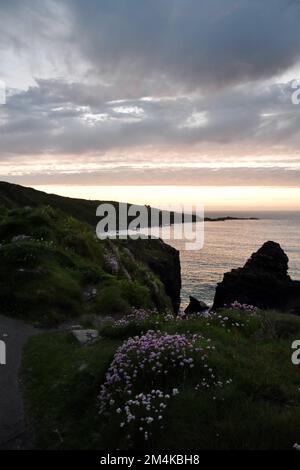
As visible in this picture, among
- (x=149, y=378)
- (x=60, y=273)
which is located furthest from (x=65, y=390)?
(x=60, y=273)

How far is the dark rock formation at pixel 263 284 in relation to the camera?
173ft

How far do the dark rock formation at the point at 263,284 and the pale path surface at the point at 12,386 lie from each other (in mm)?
39053

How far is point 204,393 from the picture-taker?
773cm

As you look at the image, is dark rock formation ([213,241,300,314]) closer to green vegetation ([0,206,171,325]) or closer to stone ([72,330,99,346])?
green vegetation ([0,206,171,325])

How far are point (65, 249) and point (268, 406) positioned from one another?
17.3m

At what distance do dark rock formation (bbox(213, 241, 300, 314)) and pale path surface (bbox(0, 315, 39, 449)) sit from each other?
128 feet

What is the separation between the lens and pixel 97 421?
25.5 feet

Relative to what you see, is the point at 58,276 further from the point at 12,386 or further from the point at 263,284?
the point at 263,284

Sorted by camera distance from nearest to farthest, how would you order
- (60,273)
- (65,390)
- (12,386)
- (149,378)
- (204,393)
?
(204,393), (149,378), (65,390), (12,386), (60,273)

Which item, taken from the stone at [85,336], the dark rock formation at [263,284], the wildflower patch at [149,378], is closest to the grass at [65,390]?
the stone at [85,336]

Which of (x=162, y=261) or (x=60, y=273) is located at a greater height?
(x=60, y=273)

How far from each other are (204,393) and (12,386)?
15.8ft
